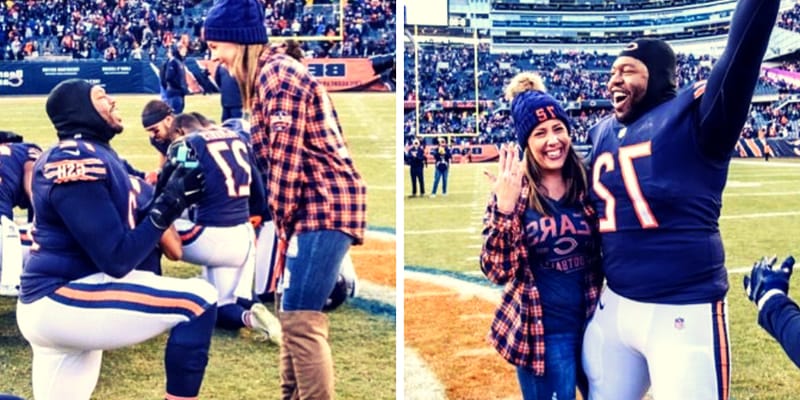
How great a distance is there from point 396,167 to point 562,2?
3.07 feet

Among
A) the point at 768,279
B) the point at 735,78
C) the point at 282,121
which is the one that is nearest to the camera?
the point at 735,78

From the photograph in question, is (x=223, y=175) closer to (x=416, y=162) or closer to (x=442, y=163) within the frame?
(x=416, y=162)

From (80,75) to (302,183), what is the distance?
1.11 m

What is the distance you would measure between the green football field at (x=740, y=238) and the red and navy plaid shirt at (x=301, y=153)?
577 mm

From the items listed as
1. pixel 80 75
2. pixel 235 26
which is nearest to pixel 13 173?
pixel 80 75

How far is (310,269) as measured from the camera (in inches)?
62.9

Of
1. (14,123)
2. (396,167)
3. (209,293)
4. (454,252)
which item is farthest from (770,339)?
(14,123)

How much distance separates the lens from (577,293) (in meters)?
1.49

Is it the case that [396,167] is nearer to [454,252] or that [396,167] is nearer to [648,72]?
[454,252]

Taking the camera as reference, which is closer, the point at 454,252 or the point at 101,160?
the point at 101,160

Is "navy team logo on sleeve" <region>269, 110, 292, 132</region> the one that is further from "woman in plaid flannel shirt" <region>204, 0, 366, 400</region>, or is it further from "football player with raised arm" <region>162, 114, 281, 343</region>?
"football player with raised arm" <region>162, 114, 281, 343</region>

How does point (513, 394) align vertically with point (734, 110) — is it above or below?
below

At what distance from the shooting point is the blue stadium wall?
2275 mm

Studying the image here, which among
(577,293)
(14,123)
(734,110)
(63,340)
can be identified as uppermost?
(734,110)
